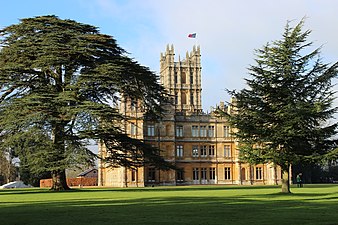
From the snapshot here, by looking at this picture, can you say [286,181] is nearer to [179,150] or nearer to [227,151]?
[179,150]

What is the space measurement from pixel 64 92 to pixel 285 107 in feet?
45.2

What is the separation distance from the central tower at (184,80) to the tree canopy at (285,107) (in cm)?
5463

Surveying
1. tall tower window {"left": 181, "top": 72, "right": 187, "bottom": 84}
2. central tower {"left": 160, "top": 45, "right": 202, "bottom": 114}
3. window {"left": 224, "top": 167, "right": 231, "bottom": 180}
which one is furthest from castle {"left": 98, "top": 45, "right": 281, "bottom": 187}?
tall tower window {"left": 181, "top": 72, "right": 187, "bottom": 84}

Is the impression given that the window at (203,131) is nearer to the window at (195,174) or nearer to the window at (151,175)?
the window at (195,174)

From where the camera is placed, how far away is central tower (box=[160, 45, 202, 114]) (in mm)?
80562

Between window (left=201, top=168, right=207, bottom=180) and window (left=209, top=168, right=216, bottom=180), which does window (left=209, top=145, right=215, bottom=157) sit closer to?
window (left=209, top=168, right=216, bottom=180)

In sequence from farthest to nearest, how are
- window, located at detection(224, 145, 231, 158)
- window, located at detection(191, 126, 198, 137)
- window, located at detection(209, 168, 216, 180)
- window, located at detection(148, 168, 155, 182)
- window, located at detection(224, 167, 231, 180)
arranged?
window, located at detection(224, 145, 231, 158) → window, located at detection(224, 167, 231, 180) → window, located at detection(191, 126, 198, 137) → window, located at detection(209, 168, 216, 180) → window, located at detection(148, 168, 155, 182)

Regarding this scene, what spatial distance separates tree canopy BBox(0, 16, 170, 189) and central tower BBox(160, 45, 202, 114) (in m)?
45.3

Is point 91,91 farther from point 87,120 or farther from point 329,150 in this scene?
point 329,150

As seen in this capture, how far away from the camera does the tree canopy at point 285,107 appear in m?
24.0

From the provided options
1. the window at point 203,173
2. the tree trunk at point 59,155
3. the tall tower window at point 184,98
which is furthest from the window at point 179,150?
the tree trunk at point 59,155

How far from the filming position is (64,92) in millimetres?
31281

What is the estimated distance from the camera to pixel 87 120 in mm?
30938

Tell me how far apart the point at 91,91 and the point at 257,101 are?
12.3 m
